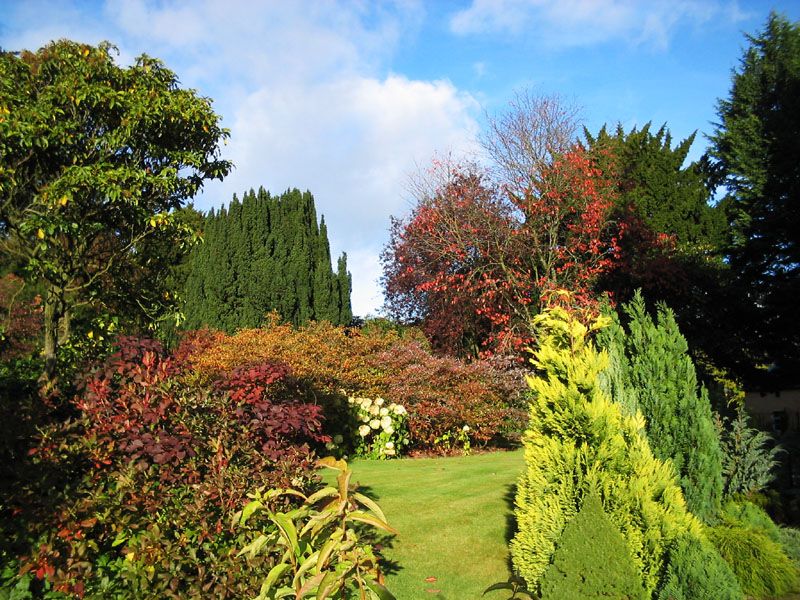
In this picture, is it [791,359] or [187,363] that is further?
[791,359]

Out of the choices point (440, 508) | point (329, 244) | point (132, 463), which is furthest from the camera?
point (329, 244)

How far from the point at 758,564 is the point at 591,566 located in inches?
92.1

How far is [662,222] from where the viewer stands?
2284 centimetres

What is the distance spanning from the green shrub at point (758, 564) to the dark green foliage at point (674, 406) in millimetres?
452

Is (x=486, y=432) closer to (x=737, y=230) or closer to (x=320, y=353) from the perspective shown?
(x=320, y=353)

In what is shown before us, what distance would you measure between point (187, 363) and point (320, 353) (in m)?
6.49

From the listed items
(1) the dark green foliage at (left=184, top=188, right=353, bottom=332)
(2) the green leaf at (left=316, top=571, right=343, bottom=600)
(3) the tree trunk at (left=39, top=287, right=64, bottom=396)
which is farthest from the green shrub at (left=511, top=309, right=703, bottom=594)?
(1) the dark green foliage at (left=184, top=188, right=353, bottom=332)

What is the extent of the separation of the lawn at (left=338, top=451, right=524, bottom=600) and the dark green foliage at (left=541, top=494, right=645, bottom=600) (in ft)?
4.65

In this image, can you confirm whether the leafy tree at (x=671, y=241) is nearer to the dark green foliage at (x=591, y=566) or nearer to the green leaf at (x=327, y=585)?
the dark green foliage at (x=591, y=566)

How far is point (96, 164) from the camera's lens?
28.1 feet

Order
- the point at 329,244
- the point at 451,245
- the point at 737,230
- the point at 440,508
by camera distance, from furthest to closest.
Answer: the point at 737,230 → the point at 329,244 → the point at 451,245 → the point at 440,508

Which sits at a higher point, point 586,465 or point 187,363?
point 187,363

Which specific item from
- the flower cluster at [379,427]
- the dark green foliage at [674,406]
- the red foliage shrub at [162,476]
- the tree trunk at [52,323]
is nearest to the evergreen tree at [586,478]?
the dark green foliage at [674,406]

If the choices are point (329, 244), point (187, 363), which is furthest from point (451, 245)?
point (187, 363)
